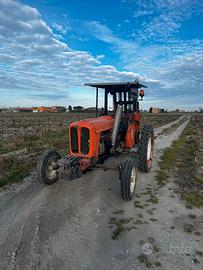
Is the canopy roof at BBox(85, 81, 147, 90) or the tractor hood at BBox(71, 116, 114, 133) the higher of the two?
the canopy roof at BBox(85, 81, 147, 90)

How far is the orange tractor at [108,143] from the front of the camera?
6617 mm

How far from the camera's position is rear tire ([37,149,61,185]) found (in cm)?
704

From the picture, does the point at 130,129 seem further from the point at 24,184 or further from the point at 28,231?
the point at 28,231

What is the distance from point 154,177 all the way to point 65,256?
4.92 m

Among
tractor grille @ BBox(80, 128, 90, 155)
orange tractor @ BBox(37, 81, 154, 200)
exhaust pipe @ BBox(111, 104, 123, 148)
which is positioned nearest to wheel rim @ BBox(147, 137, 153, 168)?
orange tractor @ BBox(37, 81, 154, 200)

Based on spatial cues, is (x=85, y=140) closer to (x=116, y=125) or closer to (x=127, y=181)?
(x=116, y=125)

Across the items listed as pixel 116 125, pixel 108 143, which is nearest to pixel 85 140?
pixel 108 143

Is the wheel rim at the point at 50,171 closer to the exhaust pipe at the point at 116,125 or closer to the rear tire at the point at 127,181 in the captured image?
the exhaust pipe at the point at 116,125

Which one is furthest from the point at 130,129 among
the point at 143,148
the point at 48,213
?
the point at 48,213

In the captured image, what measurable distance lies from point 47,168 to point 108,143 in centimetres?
208

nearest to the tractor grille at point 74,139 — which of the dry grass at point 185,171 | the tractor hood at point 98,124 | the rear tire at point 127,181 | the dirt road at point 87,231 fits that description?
the tractor hood at point 98,124

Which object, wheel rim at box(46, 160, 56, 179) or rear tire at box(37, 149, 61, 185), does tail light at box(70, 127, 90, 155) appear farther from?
wheel rim at box(46, 160, 56, 179)

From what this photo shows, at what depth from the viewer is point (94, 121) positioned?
7730mm

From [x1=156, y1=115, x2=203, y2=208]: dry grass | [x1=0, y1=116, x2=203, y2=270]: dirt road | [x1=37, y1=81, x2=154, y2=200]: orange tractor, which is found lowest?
[x1=156, y1=115, x2=203, y2=208]: dry grass
